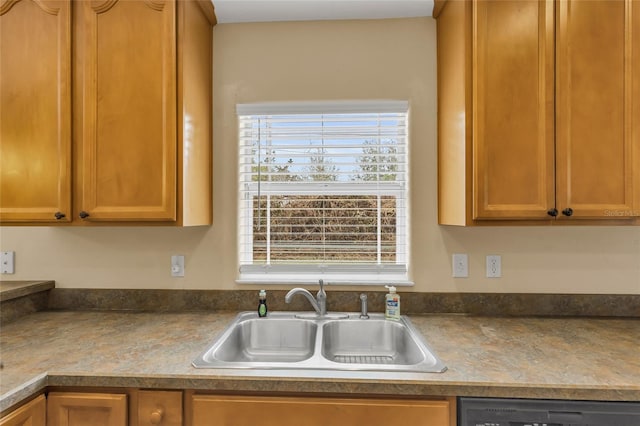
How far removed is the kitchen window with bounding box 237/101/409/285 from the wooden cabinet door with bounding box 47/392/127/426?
80 cm

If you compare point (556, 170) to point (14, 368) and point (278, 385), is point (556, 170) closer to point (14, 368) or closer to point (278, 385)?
point (278, 385)

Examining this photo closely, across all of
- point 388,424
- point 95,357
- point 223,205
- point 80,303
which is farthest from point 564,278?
point 80,303

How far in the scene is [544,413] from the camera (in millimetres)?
981

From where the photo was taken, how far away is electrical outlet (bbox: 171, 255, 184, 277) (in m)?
1.75

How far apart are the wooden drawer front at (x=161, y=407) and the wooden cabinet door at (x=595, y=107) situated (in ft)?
5.47

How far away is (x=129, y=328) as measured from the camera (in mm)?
1456

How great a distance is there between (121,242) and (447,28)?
6.86ft

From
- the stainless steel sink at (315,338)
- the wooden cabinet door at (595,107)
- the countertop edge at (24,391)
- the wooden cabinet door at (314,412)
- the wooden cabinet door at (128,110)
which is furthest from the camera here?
the stainless steel sink at (315,338)

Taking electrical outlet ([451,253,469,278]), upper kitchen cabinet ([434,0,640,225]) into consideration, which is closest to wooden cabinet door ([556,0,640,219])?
upper kitchen cabinet ([434,0,640,225])

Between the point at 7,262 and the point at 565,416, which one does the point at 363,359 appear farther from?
the point at 7,262

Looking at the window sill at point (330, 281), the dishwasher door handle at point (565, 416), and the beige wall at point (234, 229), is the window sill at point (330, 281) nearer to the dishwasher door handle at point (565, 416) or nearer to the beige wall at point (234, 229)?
the beige wall at point (234, 229)

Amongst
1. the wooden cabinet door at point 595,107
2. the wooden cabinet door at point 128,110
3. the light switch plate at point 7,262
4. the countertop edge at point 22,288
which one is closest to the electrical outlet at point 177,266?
the wooden cabinet door at point 128,110

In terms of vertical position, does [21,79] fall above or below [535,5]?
below

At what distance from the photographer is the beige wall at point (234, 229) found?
1.67 m
